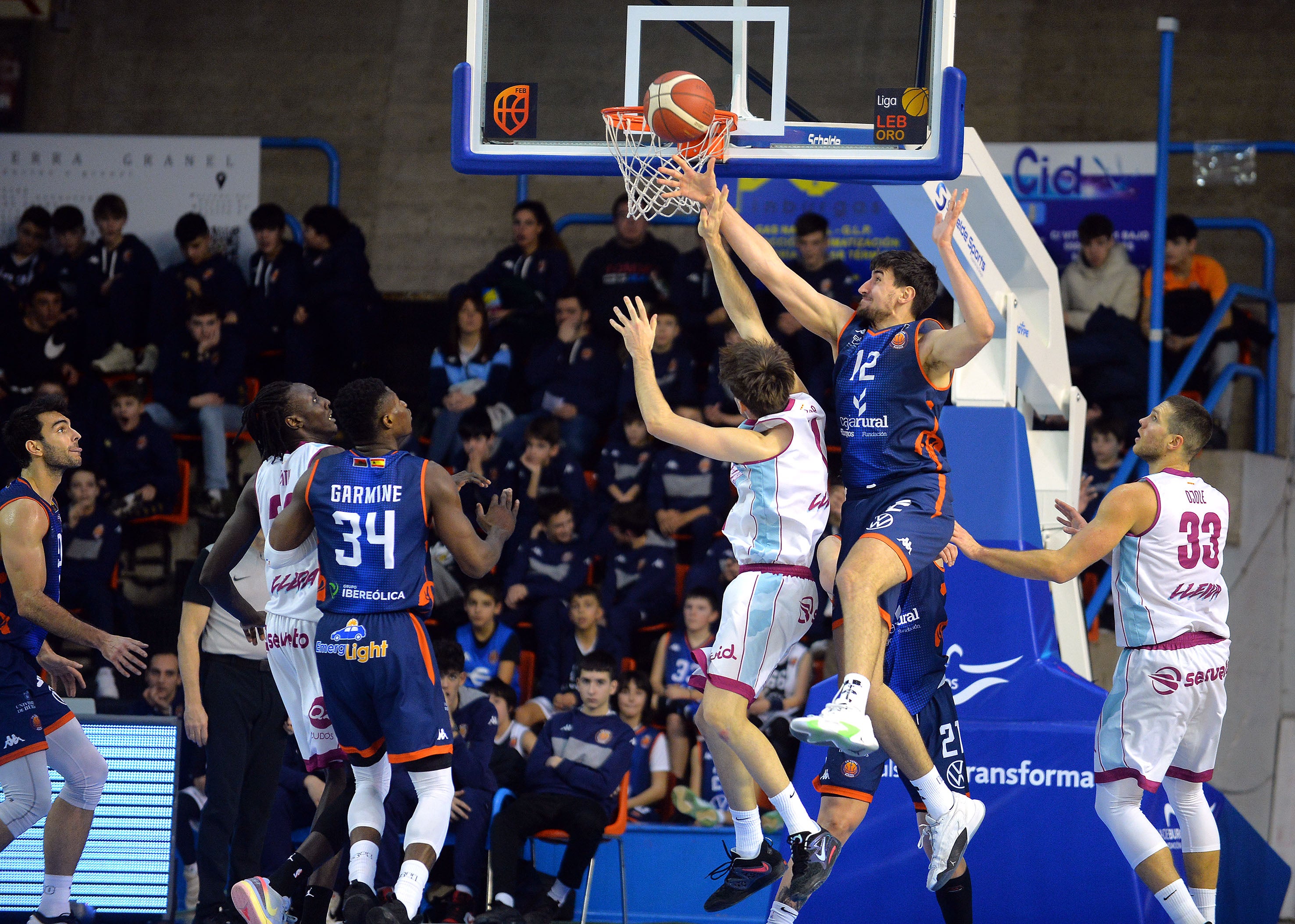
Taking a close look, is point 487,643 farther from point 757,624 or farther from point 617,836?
point 757,624

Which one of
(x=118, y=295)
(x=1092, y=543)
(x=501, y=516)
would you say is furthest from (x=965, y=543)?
(x=118, y=295)

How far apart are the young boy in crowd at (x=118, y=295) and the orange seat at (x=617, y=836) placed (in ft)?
19.3

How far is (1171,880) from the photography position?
6.49m

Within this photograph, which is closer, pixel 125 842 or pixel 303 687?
pixel 303 687

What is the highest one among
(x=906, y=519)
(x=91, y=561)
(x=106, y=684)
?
(x=906, y=519)

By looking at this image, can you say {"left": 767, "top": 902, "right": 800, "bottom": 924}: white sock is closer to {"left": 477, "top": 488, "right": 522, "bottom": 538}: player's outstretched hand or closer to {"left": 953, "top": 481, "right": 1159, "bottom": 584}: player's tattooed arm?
{"left": 953, "top": 481, "right": 1159, "bottom": 584}: player's tattooed arm

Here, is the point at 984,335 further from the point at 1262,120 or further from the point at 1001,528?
the point at 1262,120

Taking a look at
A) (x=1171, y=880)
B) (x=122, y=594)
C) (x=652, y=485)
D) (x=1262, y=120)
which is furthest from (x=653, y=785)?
(x=1262, y=120)

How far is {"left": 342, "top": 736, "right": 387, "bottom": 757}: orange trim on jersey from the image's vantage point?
629 cm

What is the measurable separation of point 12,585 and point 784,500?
3718mm

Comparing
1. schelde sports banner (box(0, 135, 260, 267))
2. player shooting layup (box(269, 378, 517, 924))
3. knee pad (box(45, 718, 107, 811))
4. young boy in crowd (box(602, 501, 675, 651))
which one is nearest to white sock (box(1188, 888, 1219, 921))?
player shooting layup (box(269, 378, 517, 924))

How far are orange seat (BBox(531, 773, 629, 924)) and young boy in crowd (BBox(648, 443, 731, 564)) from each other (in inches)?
92.4

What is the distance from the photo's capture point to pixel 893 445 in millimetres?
6090

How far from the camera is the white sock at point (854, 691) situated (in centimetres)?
548
